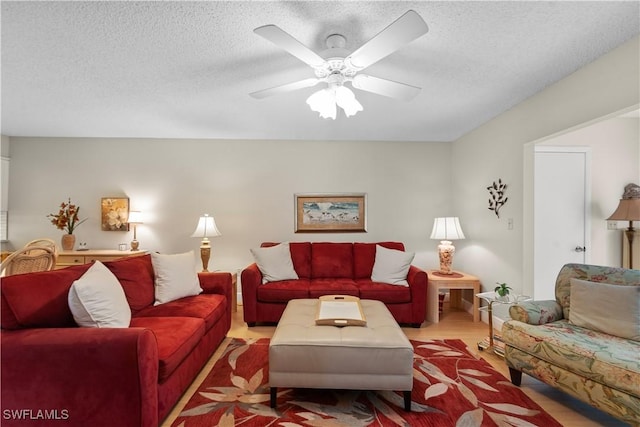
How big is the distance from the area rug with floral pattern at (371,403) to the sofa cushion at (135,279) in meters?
0.82

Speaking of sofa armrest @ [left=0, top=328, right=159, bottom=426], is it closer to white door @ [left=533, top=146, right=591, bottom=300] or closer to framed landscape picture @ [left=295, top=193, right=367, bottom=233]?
framed landscape picture @ [left=295, top=193, right=367, bottom=233]

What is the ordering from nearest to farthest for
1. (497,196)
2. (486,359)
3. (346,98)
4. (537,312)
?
(346,98)
(537,312)
(486,359)
(497,196)

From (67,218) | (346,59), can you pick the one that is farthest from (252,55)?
(67,218)

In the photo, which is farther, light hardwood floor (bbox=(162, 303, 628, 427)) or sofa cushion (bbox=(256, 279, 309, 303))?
sofa cushion (bbox=(256, 279, 309, 303))

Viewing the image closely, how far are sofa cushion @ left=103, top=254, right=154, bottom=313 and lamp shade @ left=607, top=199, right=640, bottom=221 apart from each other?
4685 millimetres

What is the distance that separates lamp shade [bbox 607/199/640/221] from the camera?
3065 millimetres

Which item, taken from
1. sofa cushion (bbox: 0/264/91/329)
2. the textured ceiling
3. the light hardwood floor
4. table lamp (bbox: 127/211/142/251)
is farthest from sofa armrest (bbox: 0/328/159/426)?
table lamp (bbox: 127/211/142/251)

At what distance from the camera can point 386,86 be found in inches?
82.5

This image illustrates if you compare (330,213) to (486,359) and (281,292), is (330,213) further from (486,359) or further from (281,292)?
(486,359)

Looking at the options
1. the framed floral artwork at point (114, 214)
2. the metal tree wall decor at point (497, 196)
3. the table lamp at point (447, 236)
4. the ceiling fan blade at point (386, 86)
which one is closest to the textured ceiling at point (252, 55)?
the ceiling fan blade at point (386, 86)

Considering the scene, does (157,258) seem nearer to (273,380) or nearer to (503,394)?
A: (273,380)

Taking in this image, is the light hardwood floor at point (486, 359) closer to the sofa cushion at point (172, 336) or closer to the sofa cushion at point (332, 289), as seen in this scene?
the sofa cushion at point (172, 336)

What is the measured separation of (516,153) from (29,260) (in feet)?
15.8

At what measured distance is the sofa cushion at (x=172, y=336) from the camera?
1.79 metres
